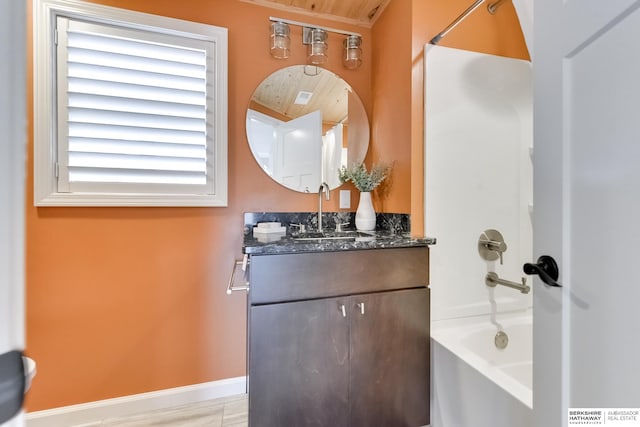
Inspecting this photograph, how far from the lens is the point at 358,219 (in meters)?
1.69

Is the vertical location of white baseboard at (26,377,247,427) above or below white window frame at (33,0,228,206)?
below

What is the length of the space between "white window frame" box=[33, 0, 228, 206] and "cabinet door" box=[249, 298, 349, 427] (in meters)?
0.84

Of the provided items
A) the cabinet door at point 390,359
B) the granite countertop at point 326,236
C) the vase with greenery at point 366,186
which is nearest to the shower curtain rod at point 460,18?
the vase with greenery at point 366,186

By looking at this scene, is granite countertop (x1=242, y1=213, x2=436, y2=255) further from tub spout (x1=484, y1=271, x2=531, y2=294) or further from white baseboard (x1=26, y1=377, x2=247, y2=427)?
white baseboard (x1=26, y1=377, x2=247, y2=427)

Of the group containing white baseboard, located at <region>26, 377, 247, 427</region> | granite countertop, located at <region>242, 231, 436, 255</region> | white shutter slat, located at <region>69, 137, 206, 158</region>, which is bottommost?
white baseboard, located at <region>26, 377, 247, 427</region>

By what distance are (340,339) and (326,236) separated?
59 centimetres

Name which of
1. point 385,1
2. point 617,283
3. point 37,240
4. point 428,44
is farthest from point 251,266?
point 385,1

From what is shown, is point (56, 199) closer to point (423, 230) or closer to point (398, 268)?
point (398, 268)

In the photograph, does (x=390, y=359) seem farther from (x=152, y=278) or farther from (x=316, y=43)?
(x=316, y=43)

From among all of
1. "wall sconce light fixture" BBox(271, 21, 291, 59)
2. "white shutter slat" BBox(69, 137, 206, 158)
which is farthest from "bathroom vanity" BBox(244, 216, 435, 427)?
"wall sconce light fixture" BBox(271, 21, 291, 59)

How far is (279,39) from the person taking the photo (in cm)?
166

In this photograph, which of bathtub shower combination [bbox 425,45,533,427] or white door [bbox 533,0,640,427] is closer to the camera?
white door [bbox 533,0,640,427]

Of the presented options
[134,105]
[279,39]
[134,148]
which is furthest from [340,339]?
[279,39]

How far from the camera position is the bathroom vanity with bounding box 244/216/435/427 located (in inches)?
43.7
